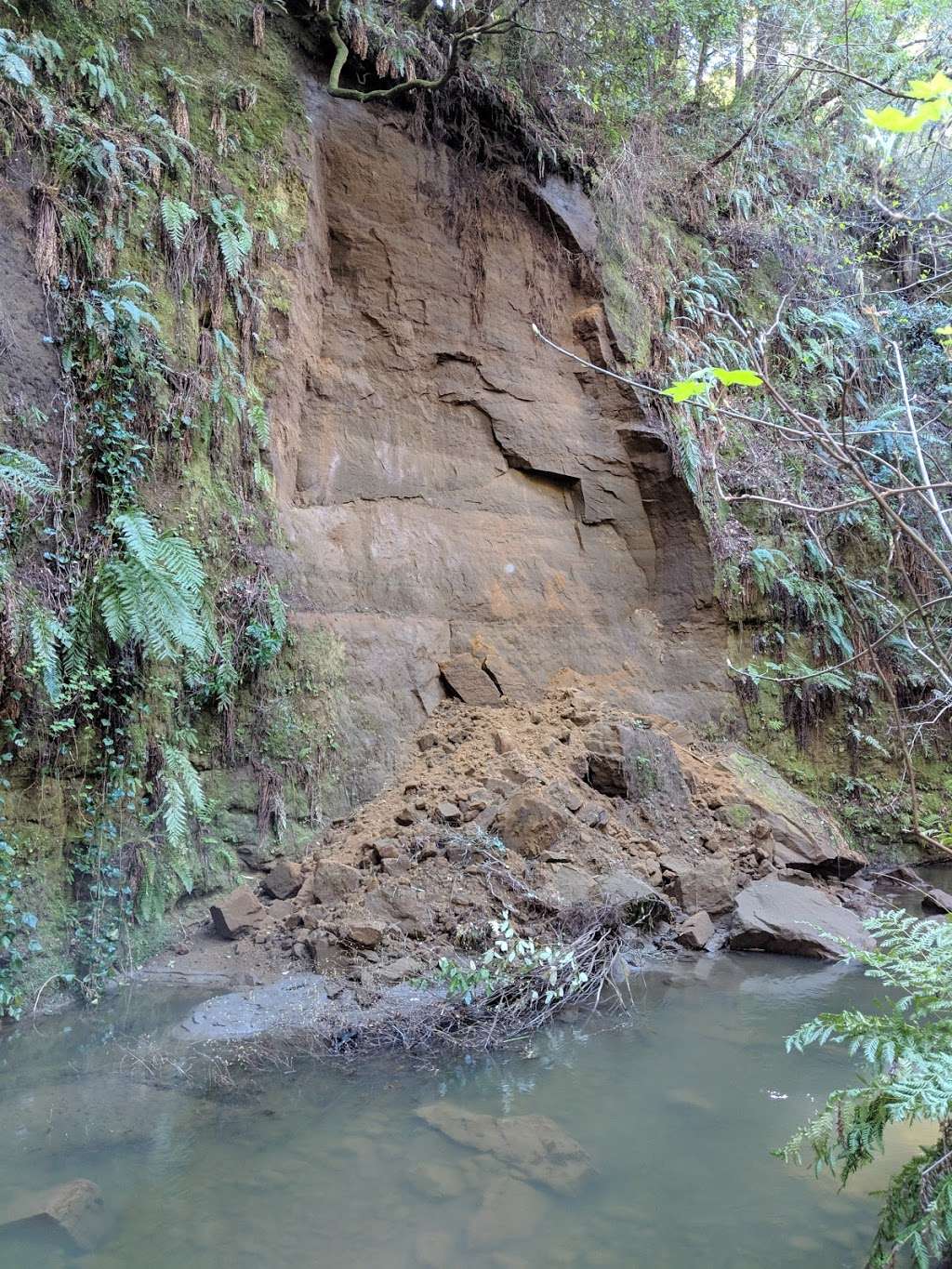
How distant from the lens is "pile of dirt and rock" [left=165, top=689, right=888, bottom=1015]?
241 inches

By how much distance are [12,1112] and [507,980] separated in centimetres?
259

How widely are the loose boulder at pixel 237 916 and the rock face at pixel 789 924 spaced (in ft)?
11.3

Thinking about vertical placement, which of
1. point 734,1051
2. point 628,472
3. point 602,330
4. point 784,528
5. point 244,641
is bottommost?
point 734,1051

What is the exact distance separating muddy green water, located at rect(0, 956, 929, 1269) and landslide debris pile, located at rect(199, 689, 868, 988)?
1.16 metres

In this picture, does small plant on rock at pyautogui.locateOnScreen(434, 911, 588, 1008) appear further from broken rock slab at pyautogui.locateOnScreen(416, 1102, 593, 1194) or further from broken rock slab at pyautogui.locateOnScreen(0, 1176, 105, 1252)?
broken rock slab at pyautogui.locateOnScreen(0, 1176, 105, 1252)

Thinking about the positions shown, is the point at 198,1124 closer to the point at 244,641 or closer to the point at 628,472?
the point at 244,641

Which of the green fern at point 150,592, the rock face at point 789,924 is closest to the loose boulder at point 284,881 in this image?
the green fern at point 150,592

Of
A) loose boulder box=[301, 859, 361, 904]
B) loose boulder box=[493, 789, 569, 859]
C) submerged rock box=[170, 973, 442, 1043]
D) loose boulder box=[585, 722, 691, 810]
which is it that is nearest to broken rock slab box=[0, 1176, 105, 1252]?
submerged rock box=[170, 973, 442, 1043]

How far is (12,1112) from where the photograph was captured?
4.05 m

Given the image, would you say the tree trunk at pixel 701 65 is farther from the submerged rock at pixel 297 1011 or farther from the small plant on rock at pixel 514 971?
the submerged rock at pixel 297 1011

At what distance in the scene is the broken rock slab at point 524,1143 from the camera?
138 inches

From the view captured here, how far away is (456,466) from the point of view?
32.4 ft

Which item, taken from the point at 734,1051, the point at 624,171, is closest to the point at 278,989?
the point at 734,1051

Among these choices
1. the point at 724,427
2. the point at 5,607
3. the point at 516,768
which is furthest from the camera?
the point at 724,427
